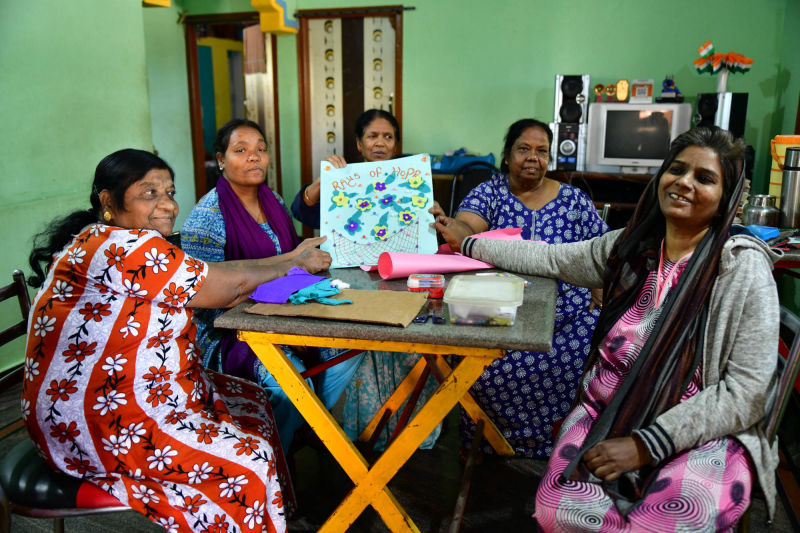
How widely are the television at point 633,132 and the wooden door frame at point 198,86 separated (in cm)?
340

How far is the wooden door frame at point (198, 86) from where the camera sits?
6.71 m

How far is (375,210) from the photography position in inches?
94.1

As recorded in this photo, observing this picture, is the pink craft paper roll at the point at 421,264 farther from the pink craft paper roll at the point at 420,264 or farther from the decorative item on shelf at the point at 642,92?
the decorative item on shelf at the point at 642,92

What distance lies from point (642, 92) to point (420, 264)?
13.8 feet

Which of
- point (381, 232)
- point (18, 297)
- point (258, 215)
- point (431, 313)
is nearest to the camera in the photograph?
point (431, 313)

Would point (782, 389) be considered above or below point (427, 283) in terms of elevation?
below

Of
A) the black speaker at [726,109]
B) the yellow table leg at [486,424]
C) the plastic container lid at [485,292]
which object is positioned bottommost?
the yellow table leg at [486,424]

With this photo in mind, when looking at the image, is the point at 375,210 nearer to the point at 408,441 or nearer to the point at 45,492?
the point at 408,441

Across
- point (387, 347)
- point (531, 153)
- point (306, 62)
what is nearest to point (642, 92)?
point (531, 153)

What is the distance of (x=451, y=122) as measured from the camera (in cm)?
633

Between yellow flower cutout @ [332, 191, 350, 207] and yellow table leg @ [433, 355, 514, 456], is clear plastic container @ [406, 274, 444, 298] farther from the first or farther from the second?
yellow table leg @ [433, 355, 514, 456]

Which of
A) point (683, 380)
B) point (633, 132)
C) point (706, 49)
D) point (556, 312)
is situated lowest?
point (556, 312)

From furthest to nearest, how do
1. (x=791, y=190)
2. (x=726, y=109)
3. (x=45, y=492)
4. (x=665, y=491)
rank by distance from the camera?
(x=726, y=109), (x=791, y=190), (x=45, y=492), (x=665, y=491)

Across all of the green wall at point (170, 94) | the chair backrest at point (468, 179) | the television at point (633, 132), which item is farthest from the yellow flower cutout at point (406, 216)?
the green wall at point (170, 94)
